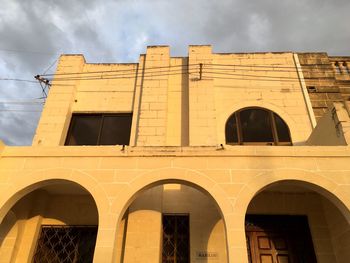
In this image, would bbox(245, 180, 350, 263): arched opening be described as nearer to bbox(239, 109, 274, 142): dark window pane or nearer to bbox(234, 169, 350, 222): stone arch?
bbox(234, 169, 350, 222): stone arch

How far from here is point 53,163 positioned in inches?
243

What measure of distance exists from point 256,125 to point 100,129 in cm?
511

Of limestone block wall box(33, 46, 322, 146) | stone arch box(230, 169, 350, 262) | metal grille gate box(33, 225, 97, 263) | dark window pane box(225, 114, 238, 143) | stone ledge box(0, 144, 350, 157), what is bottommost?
metal grille gate box(33, 225, 97, 263)

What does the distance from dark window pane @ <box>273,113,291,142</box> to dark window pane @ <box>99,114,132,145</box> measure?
4784 mm

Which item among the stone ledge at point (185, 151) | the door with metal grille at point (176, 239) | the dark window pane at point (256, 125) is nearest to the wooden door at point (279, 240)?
the door with metal grille at point (176, 239)

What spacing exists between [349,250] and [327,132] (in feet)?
9.14

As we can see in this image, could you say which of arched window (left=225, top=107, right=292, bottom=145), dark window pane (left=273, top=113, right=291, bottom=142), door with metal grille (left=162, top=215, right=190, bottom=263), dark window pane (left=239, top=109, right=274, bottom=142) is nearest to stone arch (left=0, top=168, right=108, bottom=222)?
door with metal grille (left=162, top=215, right=190, bottom=263)

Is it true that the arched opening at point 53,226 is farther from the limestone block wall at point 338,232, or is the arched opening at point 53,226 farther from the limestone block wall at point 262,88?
the limestone block wall at point 338,232

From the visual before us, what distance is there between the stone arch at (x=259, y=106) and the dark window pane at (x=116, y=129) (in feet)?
9.86

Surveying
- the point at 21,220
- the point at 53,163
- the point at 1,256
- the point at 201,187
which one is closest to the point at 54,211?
the point at 21,220

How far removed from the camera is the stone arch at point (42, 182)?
5.82 metres

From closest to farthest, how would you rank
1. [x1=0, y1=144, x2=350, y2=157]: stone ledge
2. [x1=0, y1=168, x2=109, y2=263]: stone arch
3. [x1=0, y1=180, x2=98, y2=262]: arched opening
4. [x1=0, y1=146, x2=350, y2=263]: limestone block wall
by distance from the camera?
[x1=0, y1=146, x2=350, y2=263]: limestone block wall < [x1=0, y1=168, x2=109, y2=263]: stone arch < [x1=0, y1=144, x2=350, y2=157]: stone ledge < [x1=0, y1=180, x2=98, y2=262]: arched opening

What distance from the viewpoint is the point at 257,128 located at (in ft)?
29.7

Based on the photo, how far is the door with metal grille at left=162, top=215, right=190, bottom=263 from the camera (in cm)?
691
